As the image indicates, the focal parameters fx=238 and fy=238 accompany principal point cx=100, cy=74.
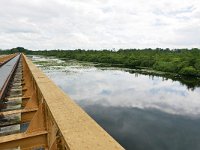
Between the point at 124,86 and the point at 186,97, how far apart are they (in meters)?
7.31

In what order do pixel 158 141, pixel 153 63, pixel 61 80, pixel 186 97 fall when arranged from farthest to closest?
1. pixel 153 63
2. pixel 61 80
3. pixel 186 97
4. pixel 158 141

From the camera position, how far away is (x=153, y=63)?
52.6 meters

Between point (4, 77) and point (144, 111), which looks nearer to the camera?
point (4, 77)

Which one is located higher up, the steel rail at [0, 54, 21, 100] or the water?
the steel rail at [0, 54, 21, 100]

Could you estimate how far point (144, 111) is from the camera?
18.3 meters

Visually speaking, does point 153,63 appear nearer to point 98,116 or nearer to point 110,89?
point 110,89

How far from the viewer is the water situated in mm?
13305

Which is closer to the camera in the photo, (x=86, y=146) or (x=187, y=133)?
(x=86, y=146)

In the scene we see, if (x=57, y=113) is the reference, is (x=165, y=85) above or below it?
below

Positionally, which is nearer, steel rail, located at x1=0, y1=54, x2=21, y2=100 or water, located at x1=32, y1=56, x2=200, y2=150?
steel rail, located at x1=0, y1=54, x2=21, y2=100

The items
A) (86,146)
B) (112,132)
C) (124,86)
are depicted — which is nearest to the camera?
(86,146)

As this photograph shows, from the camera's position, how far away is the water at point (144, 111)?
1330 centimetres

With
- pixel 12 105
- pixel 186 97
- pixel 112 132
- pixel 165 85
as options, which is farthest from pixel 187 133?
pixel 165 85

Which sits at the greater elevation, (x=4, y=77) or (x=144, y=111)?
(x=4, y=77)
